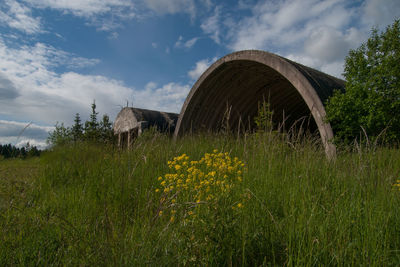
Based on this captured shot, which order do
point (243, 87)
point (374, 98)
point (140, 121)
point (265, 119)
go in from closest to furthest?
point (374, 98), point (265, 119), point (243, 87), point (140, 121)

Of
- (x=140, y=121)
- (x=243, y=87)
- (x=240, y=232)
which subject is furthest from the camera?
(x=140, y=121)

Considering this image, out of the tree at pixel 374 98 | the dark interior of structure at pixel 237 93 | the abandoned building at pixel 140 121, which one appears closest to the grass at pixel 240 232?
the tree at pixel 374 98

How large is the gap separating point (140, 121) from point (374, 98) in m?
9.65

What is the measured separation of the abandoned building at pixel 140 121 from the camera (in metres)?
13.1

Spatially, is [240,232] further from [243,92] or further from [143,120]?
Answer: [143,120]

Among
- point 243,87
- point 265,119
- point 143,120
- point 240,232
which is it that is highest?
point 243,87

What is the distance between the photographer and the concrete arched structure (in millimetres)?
8625

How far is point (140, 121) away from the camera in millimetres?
13055

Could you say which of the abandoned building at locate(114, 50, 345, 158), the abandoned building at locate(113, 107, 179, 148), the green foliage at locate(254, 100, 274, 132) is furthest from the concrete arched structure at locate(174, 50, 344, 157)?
the abandoned building at locate(113, 107, 179, 148)

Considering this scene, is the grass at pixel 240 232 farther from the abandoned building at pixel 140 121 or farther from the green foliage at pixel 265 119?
the abandoned building at pixel 140 121

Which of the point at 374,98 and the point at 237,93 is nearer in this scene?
→ the point at 374,98

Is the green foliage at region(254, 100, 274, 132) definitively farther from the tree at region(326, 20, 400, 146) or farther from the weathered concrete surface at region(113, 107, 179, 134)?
the weathered concrete surface at region(113, 107, 179, 134)

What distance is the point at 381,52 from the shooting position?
7.39 meters

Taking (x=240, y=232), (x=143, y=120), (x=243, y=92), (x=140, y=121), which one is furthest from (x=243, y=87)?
(x=240, y=232)
